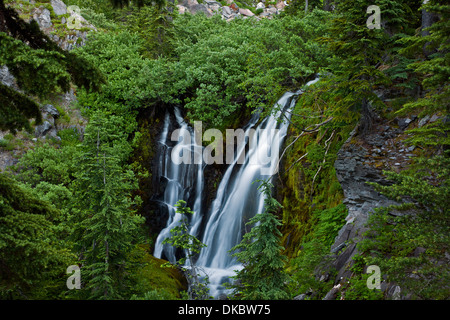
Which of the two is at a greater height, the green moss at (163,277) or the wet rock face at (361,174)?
the wet rock face at (361,174)

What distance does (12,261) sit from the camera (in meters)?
4.39

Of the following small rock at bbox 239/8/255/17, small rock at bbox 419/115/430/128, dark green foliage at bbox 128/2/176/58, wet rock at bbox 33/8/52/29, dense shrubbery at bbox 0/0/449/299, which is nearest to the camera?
dense shrubbery at bbox 0/0/449/299

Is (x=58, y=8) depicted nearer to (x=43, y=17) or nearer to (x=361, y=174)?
(x=43, y=17)

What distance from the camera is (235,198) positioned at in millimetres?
13758

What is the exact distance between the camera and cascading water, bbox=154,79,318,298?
1292 cm

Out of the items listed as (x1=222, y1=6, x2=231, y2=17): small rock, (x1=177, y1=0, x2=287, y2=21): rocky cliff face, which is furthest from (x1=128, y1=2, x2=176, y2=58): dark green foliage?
(x1=222, y1=6, x2=231, y2=17): small rock

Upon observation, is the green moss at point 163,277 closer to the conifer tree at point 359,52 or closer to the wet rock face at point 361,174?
the wet rock face at point 361,174

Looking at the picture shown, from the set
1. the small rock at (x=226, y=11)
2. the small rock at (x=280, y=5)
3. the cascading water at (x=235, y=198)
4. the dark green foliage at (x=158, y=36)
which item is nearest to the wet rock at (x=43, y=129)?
the dark green foliage at (x=158, y=36)

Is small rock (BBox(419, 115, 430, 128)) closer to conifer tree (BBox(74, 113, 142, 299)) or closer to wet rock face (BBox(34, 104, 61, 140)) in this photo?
conifer tree (BBox(74, 113, 142, 299))

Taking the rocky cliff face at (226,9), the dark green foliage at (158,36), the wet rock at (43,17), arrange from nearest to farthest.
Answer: the dark green foliage at (158,36), the wet rock at (43,17), the rocky cliff face at (226,9)

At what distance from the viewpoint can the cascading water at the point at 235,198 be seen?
12922 millimetres

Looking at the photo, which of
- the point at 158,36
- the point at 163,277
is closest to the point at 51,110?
the point at 158,36

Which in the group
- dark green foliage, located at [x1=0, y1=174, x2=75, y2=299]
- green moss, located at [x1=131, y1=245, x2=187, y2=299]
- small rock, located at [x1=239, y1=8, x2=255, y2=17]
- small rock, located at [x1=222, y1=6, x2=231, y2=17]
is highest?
small rock, located at [x1=239, y1=8, x2=255, y2=17]

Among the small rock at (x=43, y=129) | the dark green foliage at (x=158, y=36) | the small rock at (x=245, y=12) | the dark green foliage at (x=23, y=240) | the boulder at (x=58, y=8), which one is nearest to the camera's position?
the dark green foliage at (x=23, y=240)
